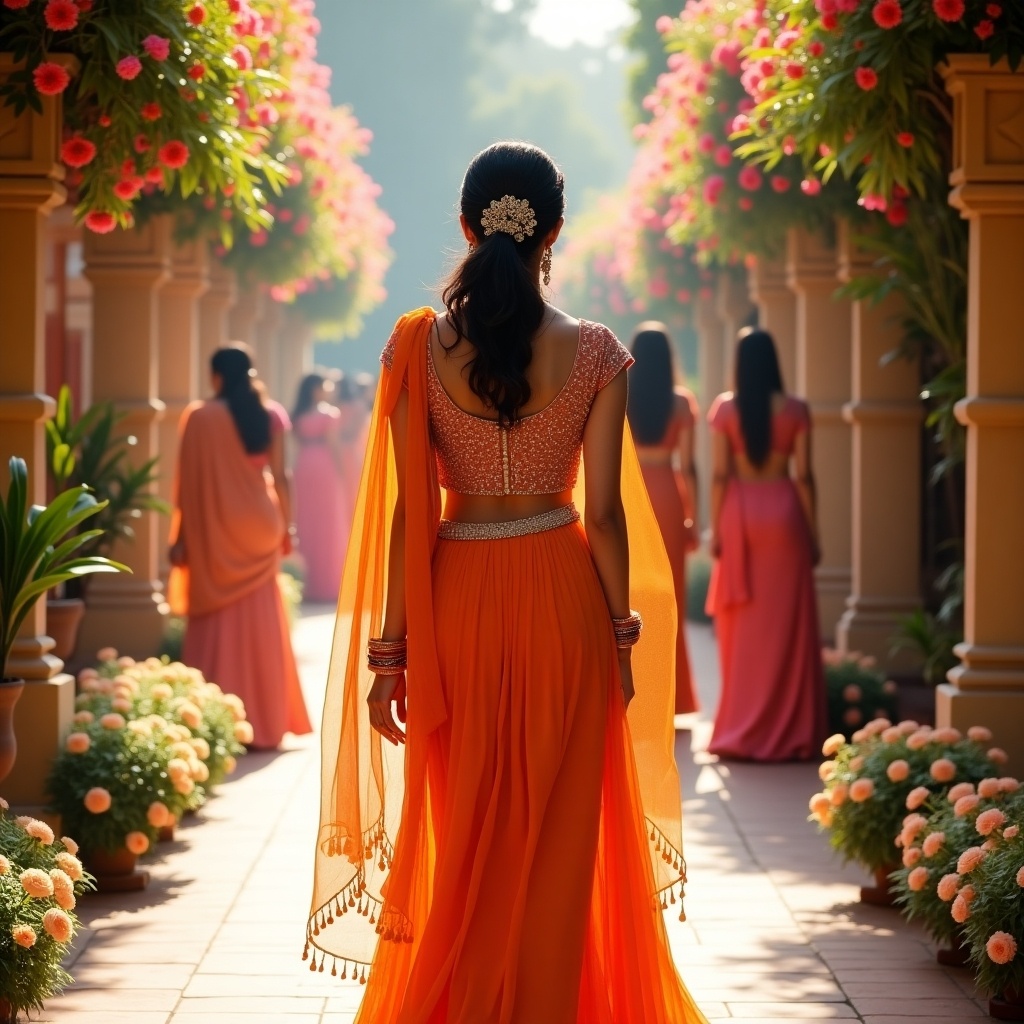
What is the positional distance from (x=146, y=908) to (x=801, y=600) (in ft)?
12.8

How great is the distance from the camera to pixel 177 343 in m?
11.7

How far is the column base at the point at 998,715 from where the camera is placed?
6.18 metres

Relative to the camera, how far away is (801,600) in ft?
28.9

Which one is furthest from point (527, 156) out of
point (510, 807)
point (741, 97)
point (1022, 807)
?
point (741, 97)

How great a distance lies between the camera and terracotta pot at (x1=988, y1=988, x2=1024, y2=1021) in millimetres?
4617

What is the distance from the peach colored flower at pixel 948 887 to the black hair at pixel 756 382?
158 inches

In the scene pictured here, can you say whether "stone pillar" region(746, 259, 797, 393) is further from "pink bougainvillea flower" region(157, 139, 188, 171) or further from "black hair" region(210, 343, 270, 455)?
"pink bougainvillea flower" region(157, 139, 188, 171)

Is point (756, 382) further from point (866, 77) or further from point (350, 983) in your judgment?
point (350, 983)

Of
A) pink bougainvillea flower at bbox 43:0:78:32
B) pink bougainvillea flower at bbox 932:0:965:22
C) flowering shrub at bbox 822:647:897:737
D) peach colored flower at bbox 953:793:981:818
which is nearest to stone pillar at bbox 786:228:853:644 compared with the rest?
flowering shrub at bbox 822:647:897:737

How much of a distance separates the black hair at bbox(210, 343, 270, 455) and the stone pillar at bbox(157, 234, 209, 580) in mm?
2623

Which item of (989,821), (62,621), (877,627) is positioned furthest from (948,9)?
(877,627)

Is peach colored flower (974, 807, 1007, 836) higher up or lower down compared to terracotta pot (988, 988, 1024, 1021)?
higher up

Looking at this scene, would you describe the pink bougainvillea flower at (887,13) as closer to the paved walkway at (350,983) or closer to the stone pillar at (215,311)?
the paved walkway at (350,983)

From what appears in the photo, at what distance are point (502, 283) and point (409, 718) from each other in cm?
96
